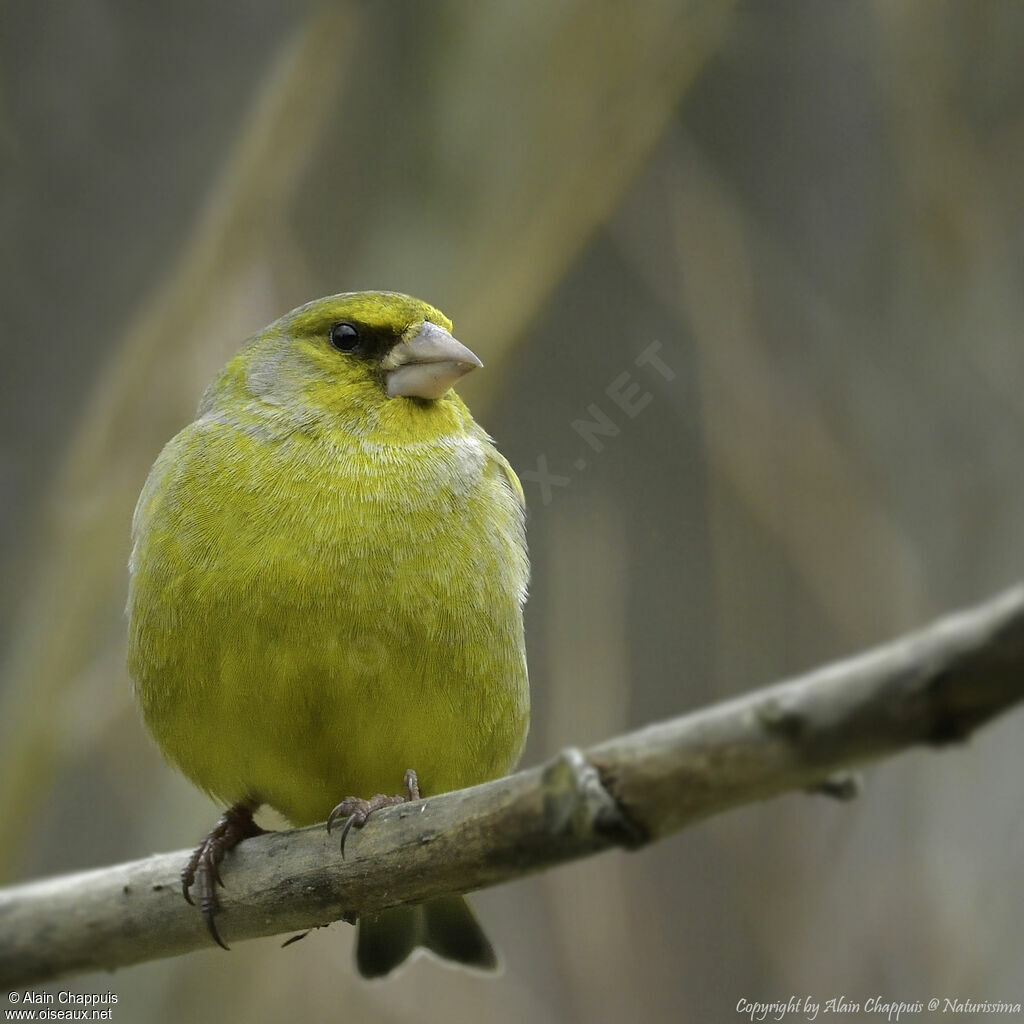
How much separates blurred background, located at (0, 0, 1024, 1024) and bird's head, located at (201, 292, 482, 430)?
38.3 inches

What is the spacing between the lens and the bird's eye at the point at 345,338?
3.76 metres

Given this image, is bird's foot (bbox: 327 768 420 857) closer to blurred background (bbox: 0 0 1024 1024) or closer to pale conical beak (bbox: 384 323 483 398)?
pale conical beak (bbox: 384 323 483 398)

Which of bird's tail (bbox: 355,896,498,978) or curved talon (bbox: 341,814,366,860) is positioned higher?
curved talon (bbox: 341,814,366,860)

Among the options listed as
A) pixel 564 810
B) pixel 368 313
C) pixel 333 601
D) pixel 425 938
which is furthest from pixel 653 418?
pixel 564 810

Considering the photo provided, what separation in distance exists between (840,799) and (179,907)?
1738mm

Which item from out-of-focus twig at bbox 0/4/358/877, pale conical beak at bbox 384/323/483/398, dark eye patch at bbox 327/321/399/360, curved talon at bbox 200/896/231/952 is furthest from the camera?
out-of-focus twig at bbox 0/4/358/877

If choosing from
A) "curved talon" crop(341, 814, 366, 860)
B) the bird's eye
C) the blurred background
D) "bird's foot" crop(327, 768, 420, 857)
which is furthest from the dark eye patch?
"curved talon" crop(341, 814, 366, 860)

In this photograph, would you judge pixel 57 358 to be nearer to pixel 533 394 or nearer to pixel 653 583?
pixel 533 394

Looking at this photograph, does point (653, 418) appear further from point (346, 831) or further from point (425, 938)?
point (346, 831)

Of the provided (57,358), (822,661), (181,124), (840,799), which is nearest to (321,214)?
(181,124)

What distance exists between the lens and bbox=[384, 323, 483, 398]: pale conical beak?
3607mm

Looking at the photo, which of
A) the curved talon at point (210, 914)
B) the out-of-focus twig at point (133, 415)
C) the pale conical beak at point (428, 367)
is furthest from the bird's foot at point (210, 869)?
the out-of-focus twig at point (133, 415)

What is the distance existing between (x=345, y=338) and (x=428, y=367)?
300 millimetres

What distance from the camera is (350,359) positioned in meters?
3.72
